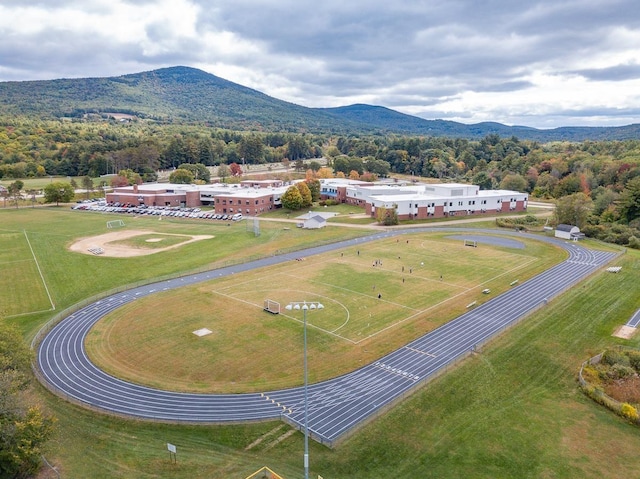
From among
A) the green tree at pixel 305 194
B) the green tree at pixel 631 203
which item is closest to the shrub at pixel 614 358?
the green tree at pixel 631 203

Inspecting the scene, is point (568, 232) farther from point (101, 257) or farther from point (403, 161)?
point (403, 161)

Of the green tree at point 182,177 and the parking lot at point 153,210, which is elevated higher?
the green tree at point 182,177

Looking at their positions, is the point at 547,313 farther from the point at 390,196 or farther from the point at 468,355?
the point at 390,196

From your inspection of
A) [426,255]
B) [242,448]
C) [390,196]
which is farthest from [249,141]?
[242,448]

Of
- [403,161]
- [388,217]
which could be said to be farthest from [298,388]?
[403,161]

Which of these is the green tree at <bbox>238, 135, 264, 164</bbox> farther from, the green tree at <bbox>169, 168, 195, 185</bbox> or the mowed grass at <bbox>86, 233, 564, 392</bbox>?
the mowed grass at <bbox>86, 233, 564, 392</bbox>

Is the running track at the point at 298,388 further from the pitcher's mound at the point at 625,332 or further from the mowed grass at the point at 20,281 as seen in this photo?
the pitcher's mound at the point at 625,332
